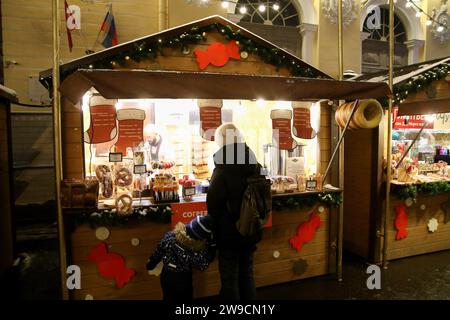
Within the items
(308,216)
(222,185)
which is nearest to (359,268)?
(308,216)

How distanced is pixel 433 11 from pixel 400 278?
9.33m

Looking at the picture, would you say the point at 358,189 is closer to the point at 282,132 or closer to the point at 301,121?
the point at 301,121

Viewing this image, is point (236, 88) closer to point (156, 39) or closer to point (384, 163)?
point (156, 39)

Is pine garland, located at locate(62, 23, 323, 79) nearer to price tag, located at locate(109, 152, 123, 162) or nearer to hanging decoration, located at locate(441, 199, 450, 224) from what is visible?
price tag, located at locate(109, 152, 123, 162)

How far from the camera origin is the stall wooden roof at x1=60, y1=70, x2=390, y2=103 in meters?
2.89

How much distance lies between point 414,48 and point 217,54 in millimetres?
9038

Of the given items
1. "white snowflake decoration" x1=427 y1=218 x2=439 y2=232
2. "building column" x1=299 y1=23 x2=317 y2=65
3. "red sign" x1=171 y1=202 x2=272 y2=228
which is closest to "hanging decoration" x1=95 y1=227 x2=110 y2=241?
"red sign" x1=171 y1=202 x2=272 y2=228

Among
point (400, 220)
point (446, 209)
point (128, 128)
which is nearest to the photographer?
point (128, 128)

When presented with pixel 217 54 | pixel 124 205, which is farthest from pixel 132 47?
pixel 124 205

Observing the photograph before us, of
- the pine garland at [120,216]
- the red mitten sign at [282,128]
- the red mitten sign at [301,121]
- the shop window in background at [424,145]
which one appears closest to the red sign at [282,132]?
the red mitten sign at [282,128]

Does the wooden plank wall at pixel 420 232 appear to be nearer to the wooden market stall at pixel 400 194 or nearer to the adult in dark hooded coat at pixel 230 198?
the wooden market stall at pixel 400 194

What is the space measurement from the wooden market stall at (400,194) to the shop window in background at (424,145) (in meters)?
0.08

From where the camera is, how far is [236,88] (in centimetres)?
345

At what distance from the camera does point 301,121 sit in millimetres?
4660
